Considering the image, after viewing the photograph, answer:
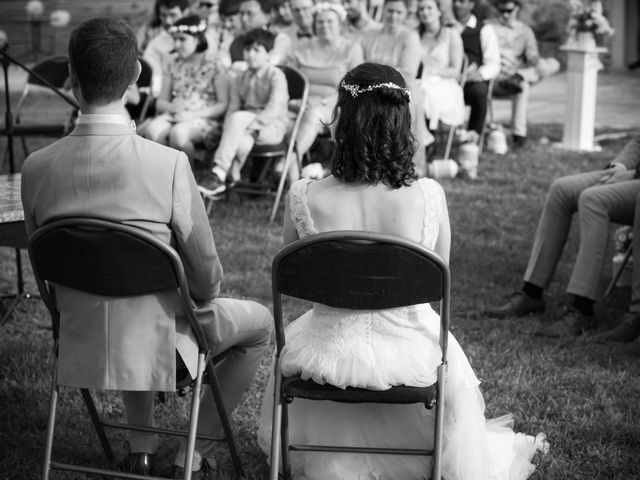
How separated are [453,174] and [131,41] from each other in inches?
232

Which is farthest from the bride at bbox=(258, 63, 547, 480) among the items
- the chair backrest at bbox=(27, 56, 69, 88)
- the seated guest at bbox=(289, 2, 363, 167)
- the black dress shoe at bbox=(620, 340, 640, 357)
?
the chair backrest at bbox=(27, 56, 69, 88)

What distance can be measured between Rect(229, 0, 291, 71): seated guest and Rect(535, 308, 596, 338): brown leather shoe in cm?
375

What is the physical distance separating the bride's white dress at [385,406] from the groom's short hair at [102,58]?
62cm

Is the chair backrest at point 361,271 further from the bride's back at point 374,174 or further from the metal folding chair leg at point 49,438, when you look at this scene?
the metal folding chair leg at point 49,438

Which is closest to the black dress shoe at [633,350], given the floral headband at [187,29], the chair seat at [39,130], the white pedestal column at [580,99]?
the floral headband at [187,29]

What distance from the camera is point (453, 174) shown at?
8.38 metres

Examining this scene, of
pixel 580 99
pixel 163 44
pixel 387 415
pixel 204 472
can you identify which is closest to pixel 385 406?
pixel 387 415

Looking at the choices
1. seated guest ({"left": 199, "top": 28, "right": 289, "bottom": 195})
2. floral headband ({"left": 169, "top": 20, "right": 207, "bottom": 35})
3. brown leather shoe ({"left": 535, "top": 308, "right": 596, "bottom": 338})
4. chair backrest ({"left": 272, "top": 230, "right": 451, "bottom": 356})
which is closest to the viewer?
chair backrest ({"left": 272, "top": 230, "right": 451, "bottom": 356})

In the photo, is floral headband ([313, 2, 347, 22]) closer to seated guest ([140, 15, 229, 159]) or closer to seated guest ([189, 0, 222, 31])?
seated guest ([140, 15, 229, 159])

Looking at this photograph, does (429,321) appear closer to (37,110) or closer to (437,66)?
(437,66)

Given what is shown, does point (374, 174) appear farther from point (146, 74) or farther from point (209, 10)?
point (209, 10)

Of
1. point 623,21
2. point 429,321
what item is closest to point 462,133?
point 429,321

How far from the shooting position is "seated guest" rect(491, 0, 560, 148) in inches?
390

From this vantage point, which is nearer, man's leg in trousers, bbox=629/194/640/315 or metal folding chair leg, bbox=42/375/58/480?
metal folding chair leg, bbox=42/375/58/480
